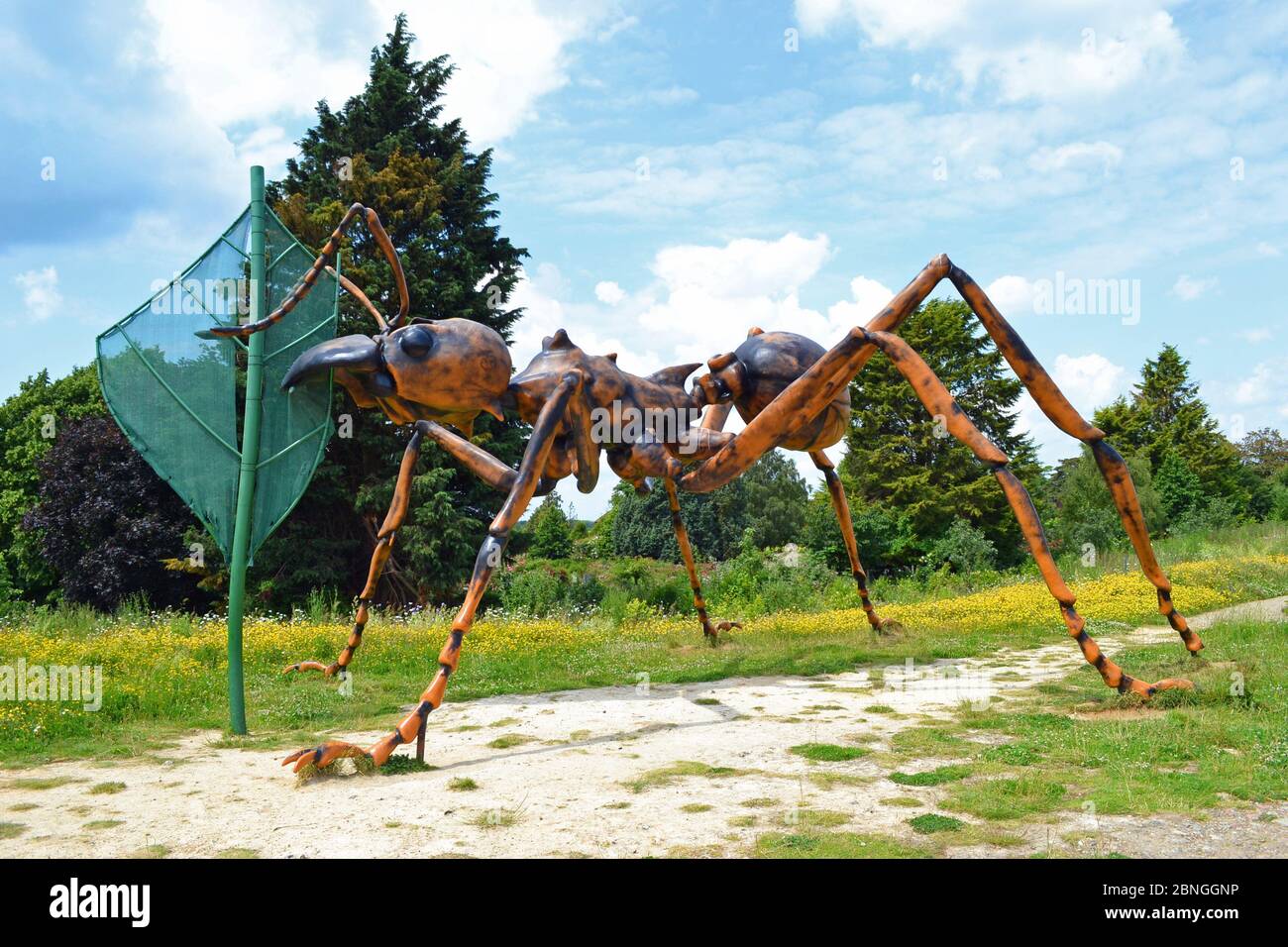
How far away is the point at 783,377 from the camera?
7375 millimetres

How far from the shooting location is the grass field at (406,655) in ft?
23.6

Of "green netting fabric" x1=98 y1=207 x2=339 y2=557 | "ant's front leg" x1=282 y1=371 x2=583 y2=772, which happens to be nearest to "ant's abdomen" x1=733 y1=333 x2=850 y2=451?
"ant's front leg" x1=282 y1=371 x2=583 y2=772

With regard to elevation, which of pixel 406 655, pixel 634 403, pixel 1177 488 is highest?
pixel 634 403

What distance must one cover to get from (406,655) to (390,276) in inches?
408

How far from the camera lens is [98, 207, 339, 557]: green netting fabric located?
22.5 feet

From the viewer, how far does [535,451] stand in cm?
603

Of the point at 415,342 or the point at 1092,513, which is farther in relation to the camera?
the point at 1092,513

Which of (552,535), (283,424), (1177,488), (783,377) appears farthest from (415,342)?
(1177,488)

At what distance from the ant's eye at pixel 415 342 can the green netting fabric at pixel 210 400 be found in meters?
0.89

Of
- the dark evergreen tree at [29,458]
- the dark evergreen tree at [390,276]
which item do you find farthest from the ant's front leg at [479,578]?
the dark evergreen tree at [29,458]

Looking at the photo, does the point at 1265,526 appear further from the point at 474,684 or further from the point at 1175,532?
the point at 474,684

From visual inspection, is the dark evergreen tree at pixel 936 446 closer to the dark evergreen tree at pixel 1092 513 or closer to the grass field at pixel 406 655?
the dark evergreen tree at pixel 1092 513

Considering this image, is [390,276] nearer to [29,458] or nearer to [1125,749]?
[29,458]
